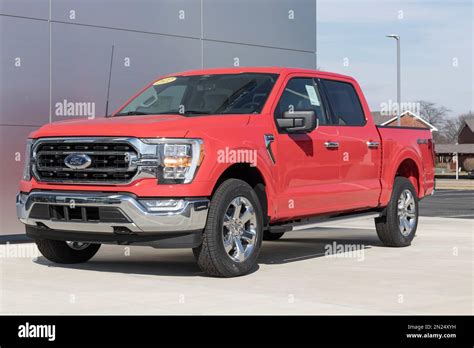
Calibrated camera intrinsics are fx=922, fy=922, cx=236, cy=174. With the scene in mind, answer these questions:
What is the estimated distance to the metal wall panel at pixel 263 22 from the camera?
16031 mm

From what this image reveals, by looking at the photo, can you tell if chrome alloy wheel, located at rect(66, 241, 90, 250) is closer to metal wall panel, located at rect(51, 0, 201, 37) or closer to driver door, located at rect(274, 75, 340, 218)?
driver door, located at rect(274, 75, 340, 218)

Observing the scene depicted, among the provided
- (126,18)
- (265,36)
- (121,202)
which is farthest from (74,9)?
(121,202)

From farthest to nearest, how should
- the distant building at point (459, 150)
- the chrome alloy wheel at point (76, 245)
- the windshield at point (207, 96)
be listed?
the distant building at point (459, 150), the chrome alloy wheel at point (76, 245), the windshield at point (207, 96)

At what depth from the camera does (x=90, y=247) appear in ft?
34.3

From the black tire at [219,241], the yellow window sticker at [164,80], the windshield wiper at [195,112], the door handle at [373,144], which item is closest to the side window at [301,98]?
the windshield wiper at [195,112]

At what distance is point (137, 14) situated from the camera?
14.7 metres

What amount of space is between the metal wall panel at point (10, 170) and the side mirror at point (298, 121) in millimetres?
4735

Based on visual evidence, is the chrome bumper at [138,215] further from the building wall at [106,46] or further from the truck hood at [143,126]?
the building wall at [106,46]

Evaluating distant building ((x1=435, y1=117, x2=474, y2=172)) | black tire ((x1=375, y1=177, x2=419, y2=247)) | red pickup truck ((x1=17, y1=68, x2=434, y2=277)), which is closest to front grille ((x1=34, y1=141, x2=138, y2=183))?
red pickup truck ((x1=17, y1=68, x2=434, y2=277))

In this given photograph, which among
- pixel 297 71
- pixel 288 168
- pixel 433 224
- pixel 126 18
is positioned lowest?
pixel 433 224

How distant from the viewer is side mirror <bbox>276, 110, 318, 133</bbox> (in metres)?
9.57

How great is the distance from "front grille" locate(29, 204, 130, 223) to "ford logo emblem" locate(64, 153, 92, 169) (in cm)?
40
